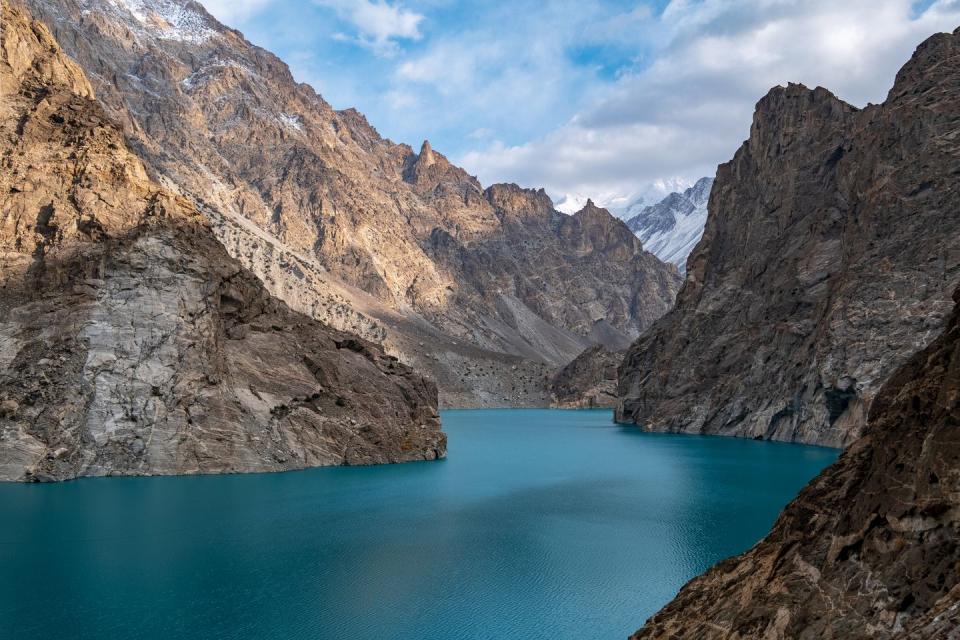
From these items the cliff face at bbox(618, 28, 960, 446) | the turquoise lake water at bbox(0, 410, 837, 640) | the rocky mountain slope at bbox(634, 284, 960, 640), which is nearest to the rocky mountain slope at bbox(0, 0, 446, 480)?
the turquoise lake water at bbox(0, 410, 837, 640)

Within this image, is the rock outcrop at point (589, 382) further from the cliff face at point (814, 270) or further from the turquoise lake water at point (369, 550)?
the turquoise lake water at point (369, 550)

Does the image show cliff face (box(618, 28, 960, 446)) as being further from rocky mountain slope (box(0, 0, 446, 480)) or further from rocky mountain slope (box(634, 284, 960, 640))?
rocky mountain slope (box(634, 284, 960, 640))

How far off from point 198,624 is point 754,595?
54.7ft

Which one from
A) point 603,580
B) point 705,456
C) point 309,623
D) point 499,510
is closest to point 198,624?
point 309,623

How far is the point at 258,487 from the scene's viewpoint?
4719 centimetres

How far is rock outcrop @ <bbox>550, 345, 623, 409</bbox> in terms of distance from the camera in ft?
585

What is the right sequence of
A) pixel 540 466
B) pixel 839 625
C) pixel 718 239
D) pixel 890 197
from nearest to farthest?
pixel 839 625
pixel 540 466
pixel 890 197
pixel 718 239

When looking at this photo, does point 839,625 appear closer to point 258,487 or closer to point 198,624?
point 198,624

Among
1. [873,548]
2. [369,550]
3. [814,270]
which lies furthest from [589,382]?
[873,548]

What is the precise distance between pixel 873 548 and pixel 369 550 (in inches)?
943

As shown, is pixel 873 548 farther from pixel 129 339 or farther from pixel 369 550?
pixel 129 339

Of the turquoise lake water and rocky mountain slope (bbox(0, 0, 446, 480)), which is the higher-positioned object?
rocky mountain slope (bbox(0, 0, 446, 480))

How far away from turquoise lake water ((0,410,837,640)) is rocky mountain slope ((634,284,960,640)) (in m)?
9.05

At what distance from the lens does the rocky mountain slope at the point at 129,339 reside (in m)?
48.0
